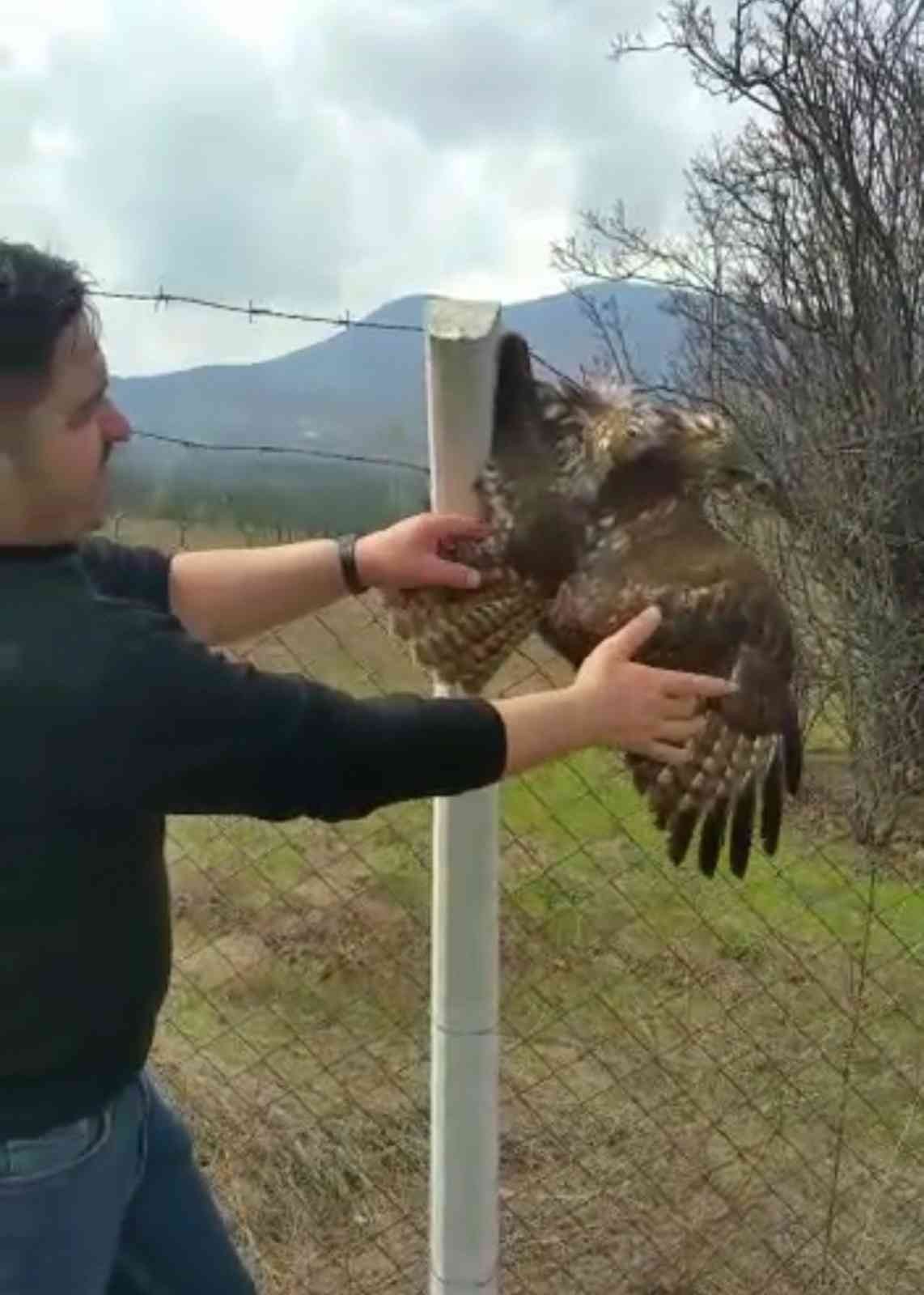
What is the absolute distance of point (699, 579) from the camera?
2.44 metres

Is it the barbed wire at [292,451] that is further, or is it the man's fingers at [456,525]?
the barbed wire at [292,451]

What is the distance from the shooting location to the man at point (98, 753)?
194cm

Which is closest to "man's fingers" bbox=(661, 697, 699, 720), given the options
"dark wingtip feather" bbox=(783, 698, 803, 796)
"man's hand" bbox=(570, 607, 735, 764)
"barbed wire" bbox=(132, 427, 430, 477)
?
"man's hand" bbox=(570, 607, 735, 764)

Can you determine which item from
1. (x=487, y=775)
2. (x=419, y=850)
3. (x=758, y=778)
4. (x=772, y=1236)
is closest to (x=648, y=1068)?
(x=772, y=1236)

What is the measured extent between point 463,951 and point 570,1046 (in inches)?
117

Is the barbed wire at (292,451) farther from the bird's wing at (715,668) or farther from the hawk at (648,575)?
the bird's wing at (715,668)

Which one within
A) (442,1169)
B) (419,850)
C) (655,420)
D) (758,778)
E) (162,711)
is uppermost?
(655,420)

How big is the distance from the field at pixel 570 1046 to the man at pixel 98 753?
1.01m

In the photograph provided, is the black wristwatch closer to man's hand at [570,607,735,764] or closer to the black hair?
man's hand at [570,607,735,764]

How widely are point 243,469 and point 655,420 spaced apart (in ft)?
4.63

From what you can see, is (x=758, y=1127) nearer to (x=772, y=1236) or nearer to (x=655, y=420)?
(x=772, y=1236)

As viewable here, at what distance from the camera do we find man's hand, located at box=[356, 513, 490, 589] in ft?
8.97

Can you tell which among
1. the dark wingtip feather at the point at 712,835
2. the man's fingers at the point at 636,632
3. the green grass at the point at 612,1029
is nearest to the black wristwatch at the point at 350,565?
the man's fingers at the point at 636,632

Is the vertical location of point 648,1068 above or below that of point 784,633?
below
